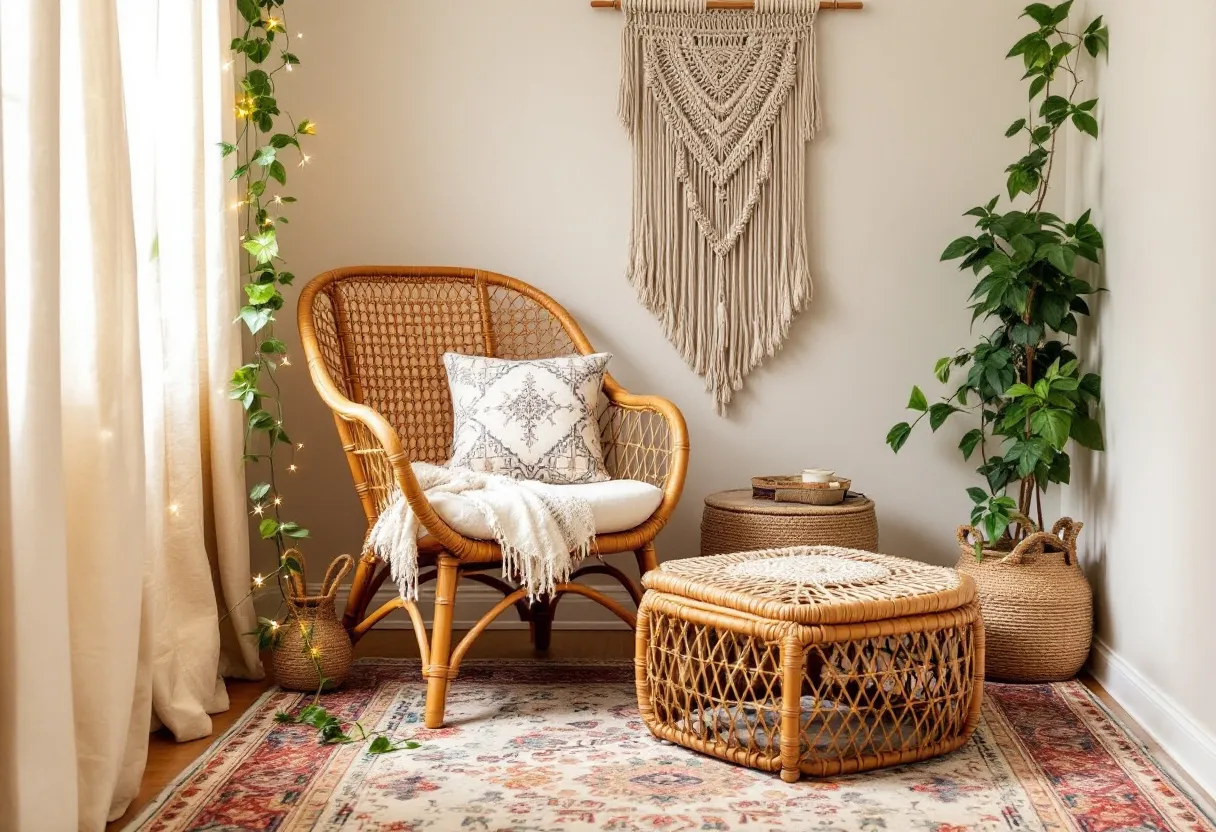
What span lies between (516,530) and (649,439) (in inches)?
37.7

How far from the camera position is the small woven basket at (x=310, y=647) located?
99.5 inches

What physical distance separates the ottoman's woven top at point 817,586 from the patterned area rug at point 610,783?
292 mm

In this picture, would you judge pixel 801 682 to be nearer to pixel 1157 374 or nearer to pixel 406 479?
pixel 406 479

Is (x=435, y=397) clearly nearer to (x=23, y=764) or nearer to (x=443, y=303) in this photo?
(x=443, y=303)

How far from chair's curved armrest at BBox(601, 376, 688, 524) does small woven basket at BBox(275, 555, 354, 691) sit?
760 mm

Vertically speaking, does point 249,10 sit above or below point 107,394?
above

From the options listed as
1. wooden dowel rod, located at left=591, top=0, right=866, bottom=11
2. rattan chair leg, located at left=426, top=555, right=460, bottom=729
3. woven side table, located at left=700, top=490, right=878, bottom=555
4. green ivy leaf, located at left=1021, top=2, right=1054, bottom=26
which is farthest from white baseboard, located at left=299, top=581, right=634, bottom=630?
green ivy leaf, located at left=1021, top=2, right=1054, bottom=26

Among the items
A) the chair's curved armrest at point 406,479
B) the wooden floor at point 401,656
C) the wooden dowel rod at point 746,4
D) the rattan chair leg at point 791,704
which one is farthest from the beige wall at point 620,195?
the rattan chair leg at point 791,704

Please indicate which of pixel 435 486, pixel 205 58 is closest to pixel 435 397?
A: pixel 435 486

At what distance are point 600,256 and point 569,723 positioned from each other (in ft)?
4.50

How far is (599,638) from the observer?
123 inches

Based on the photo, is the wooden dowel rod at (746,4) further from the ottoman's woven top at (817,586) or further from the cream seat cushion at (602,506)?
the ottoman's woven top at (817,586)

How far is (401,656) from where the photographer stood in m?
2.90

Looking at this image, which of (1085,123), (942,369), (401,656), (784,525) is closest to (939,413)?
(942,369)
